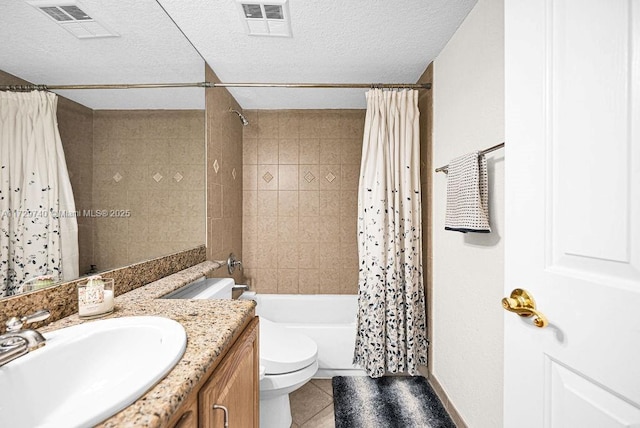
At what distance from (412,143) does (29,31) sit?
6.64 feet

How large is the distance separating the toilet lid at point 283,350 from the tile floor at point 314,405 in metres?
0.38

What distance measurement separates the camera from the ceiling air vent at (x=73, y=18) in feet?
3.31

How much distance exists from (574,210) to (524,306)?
0.24 m

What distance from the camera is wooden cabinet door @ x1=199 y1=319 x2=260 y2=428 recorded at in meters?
0.71

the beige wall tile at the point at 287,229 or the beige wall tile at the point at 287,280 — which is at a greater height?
the beige wall tile at the point at 287,229

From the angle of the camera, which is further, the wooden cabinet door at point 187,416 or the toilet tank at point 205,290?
the toilet tank at point 205,290

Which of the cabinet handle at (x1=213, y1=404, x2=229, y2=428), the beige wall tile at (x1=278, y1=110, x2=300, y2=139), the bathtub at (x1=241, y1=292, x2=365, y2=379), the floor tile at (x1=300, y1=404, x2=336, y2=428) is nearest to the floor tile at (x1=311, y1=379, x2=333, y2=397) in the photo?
the floor tile at (x1=300, y1=404, x2=336, y2=428)

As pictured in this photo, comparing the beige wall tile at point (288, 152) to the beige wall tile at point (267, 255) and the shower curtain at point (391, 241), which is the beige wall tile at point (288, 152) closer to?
the beige wall tile at point (267, 255)

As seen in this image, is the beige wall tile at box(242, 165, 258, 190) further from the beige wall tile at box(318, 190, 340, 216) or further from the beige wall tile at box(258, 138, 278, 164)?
the beige wall tile at box(318, 190, 340, 216)

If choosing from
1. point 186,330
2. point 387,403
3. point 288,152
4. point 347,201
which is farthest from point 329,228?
point 186,330

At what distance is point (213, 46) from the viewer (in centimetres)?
192

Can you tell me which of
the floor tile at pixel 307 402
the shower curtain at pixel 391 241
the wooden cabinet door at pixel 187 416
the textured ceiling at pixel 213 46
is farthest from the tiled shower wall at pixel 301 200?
the wooden cabinet door at pixel 187 416

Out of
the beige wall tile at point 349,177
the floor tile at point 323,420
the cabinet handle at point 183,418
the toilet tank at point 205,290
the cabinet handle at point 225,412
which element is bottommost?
the floor tile at point 323,420

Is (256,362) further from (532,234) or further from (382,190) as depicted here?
(382,190)
